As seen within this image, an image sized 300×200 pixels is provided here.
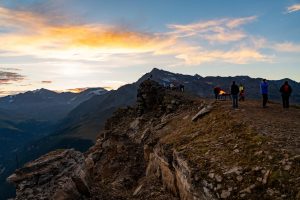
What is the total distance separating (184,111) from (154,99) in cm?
1224

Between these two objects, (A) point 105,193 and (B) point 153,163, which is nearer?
(A) point 105,193

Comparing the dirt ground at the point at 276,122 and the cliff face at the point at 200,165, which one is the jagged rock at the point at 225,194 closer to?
the cliff face at the point at 200,165

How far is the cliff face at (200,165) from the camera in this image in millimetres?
20592

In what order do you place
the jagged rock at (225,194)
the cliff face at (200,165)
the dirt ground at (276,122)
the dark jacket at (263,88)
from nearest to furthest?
the jagged rock at (225,194) → the cliff face at (200,165) → the dirt ground at (276,122) → the dark jacket at (263,88)

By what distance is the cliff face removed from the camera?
67.6ft

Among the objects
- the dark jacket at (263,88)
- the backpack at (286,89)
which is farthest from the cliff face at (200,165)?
the backpack at (286,89)

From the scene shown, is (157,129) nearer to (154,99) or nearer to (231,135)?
(154,99)

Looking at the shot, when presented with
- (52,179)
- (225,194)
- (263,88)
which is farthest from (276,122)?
(52,179)

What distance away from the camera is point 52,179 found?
89.2ft

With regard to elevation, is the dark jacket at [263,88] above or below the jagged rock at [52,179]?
above

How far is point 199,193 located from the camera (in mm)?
21984

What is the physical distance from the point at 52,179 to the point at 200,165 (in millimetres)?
11280

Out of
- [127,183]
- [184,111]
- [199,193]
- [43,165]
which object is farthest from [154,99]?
[199,193]

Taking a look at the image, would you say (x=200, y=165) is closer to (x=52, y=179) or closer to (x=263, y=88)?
(x=52, y=179)
